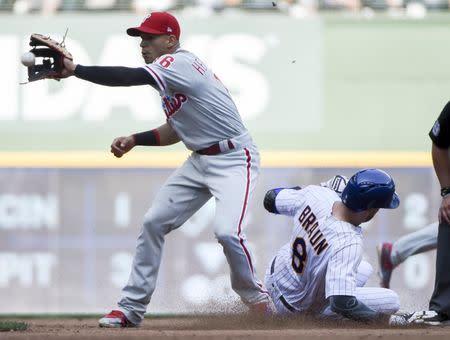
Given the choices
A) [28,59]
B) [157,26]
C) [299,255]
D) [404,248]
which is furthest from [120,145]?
[404,248]

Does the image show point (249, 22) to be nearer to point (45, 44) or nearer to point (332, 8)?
point (332, 8)

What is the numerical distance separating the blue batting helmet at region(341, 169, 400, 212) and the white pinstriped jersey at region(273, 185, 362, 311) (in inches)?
4.6

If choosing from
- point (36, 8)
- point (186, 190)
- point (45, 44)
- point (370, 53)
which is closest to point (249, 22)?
point (370, 53)

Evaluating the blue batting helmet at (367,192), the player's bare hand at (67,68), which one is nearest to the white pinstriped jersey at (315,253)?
the blue batting helmet at (367,192)

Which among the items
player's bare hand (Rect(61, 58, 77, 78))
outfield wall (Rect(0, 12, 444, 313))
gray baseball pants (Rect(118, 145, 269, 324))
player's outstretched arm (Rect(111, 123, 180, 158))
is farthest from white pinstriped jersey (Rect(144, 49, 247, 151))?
outfield wall (Rect(0, 12, 444, 313))

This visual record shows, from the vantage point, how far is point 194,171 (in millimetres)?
5852

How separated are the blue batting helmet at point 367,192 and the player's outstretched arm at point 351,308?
1.48 ft

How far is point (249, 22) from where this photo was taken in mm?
9711

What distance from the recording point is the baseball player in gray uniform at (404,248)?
7.03m

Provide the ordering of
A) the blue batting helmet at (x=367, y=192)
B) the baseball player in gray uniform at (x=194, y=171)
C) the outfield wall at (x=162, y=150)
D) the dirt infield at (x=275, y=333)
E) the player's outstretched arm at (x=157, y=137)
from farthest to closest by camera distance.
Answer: the outfield wall at (x=162, y=150) < the player's outstretched arm at (x=157, y=137) < the baseball player in gray uniform at (x=194, y=171) < the blue batting helmet at (x=367, y=192) < the dirt infield at (x=275, y=333)

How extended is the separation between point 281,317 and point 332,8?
492 cm

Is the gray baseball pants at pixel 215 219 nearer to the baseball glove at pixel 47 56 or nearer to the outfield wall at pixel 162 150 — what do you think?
the baseball glove at pixel 47 56

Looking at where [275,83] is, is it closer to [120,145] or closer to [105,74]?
[120,145]

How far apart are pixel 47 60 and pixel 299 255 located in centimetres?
154
